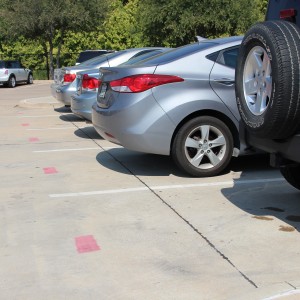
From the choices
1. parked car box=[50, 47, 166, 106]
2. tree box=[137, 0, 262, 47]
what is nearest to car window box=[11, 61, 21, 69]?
tree box=[137, 0, 262, 47]

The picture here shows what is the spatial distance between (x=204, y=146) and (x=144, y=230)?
78.9 inches

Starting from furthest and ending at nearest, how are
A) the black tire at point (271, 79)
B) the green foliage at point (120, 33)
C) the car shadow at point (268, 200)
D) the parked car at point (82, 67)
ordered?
the green foliage at point (120, 33) → the parked car at point (82, 67) → the car shadow at point (268, 200) → the black tire at point (271, 79)

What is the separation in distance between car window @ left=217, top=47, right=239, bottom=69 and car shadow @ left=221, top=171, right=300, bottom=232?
1435mm

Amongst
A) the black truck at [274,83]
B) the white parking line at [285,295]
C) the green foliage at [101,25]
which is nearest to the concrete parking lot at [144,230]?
the white parking line at [285,295]

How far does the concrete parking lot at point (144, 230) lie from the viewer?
3.78m

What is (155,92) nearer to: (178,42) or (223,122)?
(223,122)

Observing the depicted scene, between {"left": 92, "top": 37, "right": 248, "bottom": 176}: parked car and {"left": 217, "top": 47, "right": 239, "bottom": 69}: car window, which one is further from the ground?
{"left": 217, "top": 47, "right": 239, "bottom": 69}: car window

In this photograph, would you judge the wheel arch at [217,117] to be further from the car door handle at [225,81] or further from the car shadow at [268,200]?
the car shadow at [268,200]

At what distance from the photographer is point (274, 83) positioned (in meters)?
4.11

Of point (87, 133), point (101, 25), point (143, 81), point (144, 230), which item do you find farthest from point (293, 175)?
point (101, 25)

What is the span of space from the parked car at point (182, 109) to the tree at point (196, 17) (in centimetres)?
2346

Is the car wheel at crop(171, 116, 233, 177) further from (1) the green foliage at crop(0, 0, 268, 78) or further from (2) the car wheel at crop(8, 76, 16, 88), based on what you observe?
(1) the green foliage at crop(0, 0, 268, 78)

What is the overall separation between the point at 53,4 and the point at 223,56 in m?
26.8

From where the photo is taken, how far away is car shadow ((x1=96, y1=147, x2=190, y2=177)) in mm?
7121
